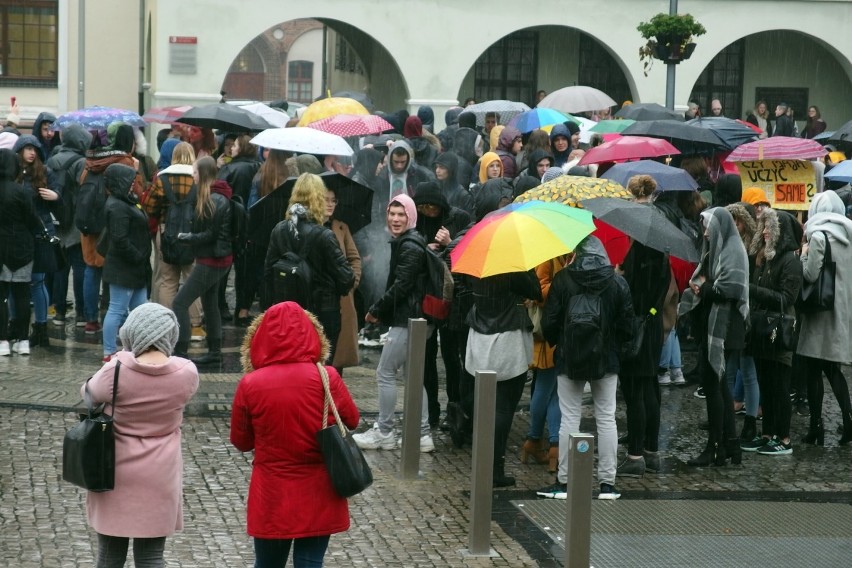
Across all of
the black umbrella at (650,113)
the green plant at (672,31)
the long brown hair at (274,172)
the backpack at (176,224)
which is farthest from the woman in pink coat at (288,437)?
the green plant at (672,31)

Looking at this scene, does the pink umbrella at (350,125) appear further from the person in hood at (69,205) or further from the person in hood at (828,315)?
the person in hood at (828,315)

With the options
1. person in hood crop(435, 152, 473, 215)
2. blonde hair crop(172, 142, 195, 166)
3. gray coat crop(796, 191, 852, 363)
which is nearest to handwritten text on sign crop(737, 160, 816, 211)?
gray coat crop(796, 191, 852, 363)

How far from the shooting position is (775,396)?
33.0ft

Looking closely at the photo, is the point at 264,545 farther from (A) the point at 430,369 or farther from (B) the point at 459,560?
(A) the point at 430,369

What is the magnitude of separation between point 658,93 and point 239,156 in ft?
61.5

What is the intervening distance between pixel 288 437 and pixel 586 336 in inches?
119

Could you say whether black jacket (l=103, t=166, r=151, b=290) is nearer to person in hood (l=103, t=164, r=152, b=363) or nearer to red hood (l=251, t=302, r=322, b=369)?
person in hood (l=103, t=164, r=152, b=363)

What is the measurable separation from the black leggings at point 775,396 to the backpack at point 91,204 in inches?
244

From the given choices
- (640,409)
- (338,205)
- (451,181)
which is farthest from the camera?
(451,181)

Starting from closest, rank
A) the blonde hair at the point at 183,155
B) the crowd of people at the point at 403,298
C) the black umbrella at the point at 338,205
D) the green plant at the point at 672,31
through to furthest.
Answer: the crowd of people at the point at 403,298 < the black umbrella at the point at 338,205 < the blonde hair at the point at 183,155 < the green plant at the point at 672,31

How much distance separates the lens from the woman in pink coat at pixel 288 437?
227 inches

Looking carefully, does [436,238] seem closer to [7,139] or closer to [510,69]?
[7,139]

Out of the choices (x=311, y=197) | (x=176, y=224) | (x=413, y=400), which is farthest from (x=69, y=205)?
(x=413, y=400)

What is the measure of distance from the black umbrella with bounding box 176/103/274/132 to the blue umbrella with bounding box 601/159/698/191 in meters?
5.42
